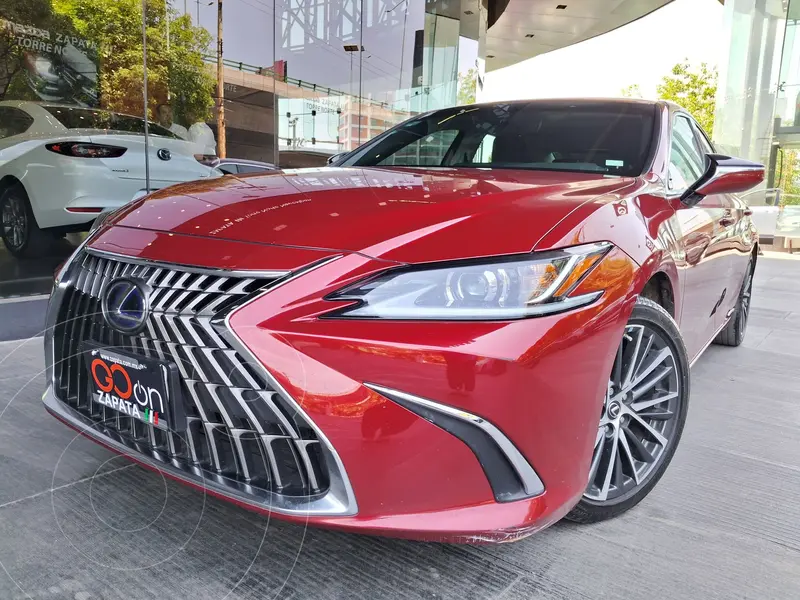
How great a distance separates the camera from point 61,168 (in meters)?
4.30

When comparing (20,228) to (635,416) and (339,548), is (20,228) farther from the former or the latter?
(635,416)

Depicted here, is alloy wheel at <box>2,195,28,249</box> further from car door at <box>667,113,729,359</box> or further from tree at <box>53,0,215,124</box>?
car door at <box>667,113,729,359</box>

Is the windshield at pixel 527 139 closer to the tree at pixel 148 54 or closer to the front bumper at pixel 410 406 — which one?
the front bumper at pixel 410 406

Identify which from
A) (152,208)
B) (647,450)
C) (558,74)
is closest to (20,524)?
(152,208)

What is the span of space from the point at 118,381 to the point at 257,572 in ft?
1.91

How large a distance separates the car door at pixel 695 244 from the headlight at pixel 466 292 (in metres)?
0.92

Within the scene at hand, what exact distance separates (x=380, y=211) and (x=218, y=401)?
1.90ft

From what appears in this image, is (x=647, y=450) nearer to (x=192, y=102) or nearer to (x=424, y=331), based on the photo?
(x=424, y=331)

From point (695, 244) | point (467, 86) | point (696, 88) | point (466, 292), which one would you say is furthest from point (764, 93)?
point (466, 292)

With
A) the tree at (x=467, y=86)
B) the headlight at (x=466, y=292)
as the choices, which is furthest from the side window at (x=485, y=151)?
the tree at (x=467, y=86)

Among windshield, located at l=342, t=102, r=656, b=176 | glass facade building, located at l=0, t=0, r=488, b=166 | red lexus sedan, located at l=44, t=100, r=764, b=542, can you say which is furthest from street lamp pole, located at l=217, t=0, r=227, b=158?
red lexus sedan, located at l=44, t=100, r=764, b=542

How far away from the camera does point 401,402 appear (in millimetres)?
1249

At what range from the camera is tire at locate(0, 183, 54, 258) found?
4156mm

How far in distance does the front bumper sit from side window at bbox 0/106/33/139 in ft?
12.0
